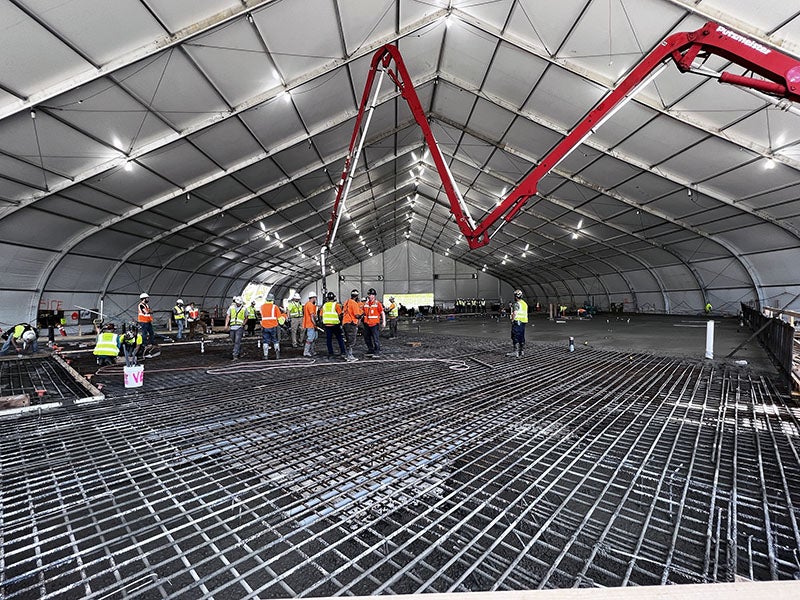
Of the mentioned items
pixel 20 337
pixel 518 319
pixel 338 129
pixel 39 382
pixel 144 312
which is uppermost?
pixel 338 129

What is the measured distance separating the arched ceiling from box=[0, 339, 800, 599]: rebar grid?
910 centimetres

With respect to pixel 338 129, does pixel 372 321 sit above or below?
below

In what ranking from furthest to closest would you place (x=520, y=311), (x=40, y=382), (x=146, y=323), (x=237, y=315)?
(x=146, y=323), (x=237, y=315), (x=520, y=311), (x=40, y=382)

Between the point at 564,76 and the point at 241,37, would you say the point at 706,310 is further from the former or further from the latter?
the point at 241,37

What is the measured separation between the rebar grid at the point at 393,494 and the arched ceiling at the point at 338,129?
29.8 ft

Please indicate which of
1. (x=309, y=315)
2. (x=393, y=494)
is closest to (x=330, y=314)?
(x=309, y=315)

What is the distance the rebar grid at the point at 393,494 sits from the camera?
1947 mm

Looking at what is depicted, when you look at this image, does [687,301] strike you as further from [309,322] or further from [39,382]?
[39,382]

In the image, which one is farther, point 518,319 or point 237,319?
point 237,319

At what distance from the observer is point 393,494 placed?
8.85 feet

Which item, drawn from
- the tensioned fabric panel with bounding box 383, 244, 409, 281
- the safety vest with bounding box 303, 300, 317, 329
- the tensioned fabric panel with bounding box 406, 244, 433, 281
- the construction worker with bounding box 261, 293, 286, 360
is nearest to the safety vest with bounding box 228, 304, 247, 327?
the construction worker with bounding box 261, 293, 286, 360

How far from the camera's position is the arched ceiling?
9297mm

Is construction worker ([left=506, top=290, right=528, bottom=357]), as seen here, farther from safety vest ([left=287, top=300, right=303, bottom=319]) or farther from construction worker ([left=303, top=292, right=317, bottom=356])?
safety vest ([left=287, top=300, right=303, bottom=319])

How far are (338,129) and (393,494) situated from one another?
53.0ft
